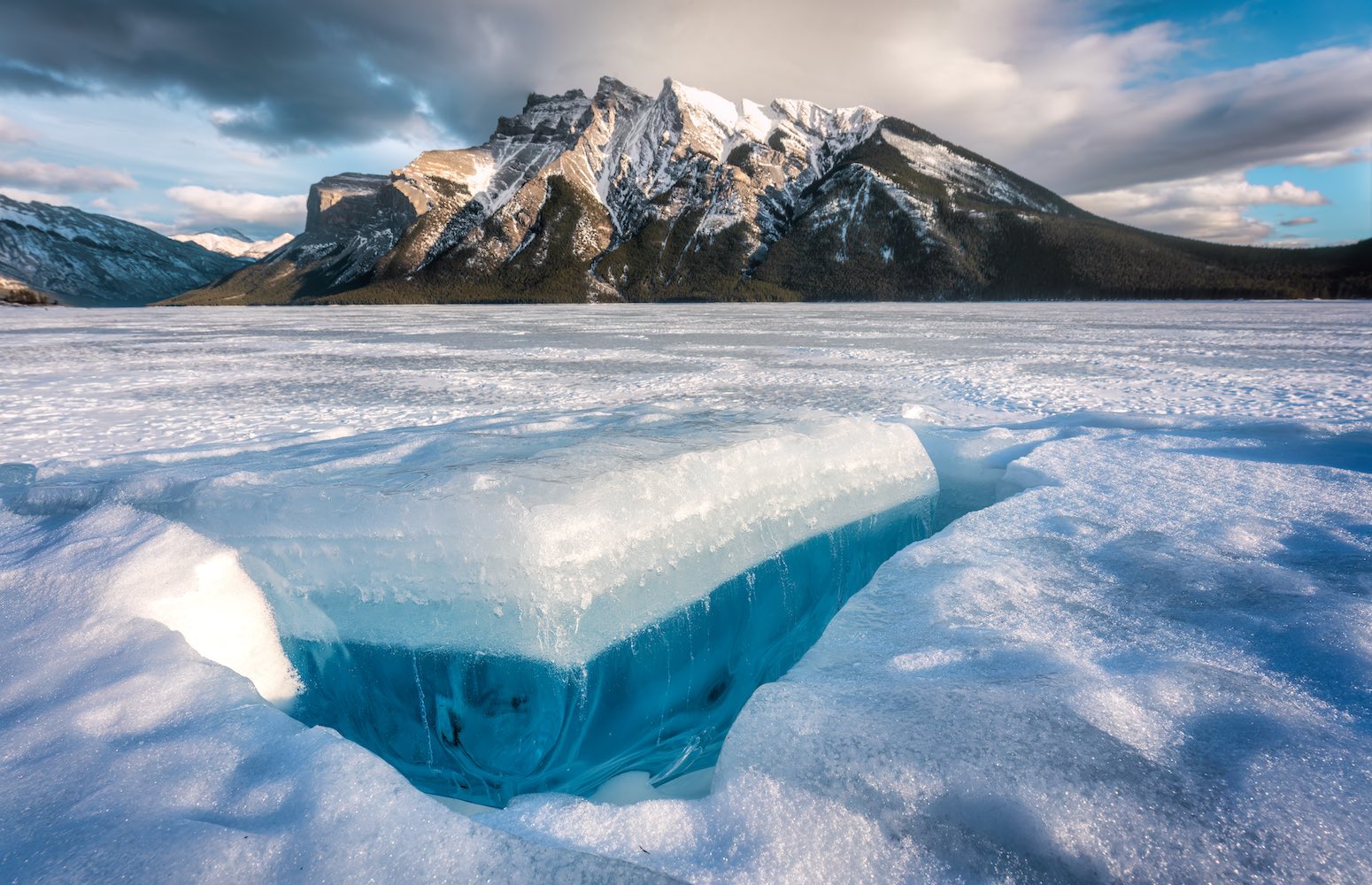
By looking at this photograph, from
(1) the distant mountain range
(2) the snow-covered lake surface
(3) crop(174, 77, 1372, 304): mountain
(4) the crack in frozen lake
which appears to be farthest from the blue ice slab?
(3) crop(174, 77, 1372, 304): mountain

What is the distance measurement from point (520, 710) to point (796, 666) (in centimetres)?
134

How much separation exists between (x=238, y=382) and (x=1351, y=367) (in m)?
20.0

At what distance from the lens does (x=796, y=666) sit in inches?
102

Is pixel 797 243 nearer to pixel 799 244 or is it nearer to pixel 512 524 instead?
pixel 799 244

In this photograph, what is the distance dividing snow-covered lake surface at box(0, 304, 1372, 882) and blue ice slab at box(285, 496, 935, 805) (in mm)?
182

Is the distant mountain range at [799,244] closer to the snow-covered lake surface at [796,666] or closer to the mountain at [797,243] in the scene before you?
the mountain at [797,243]

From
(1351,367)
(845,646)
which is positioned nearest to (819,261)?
(1351,367)

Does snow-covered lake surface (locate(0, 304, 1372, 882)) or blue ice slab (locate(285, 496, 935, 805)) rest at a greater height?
snow-covered lake surface (locate(0, 304, 1372, 882))

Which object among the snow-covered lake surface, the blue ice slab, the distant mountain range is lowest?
the blue ice slab

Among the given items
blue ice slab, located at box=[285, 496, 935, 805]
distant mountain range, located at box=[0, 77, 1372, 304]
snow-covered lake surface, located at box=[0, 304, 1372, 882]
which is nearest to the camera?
snow-covered lake surface, located at box=[0, 304, 1372, 882]

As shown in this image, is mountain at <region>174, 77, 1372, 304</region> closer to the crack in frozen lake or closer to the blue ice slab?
the crack in frozen lake

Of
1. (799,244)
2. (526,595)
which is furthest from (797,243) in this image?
(526,595)

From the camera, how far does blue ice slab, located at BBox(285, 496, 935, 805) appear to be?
2.90m

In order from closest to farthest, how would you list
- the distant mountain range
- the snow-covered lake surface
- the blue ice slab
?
the snow-covered lake surface < the blue ice slab < the distant mountain range
